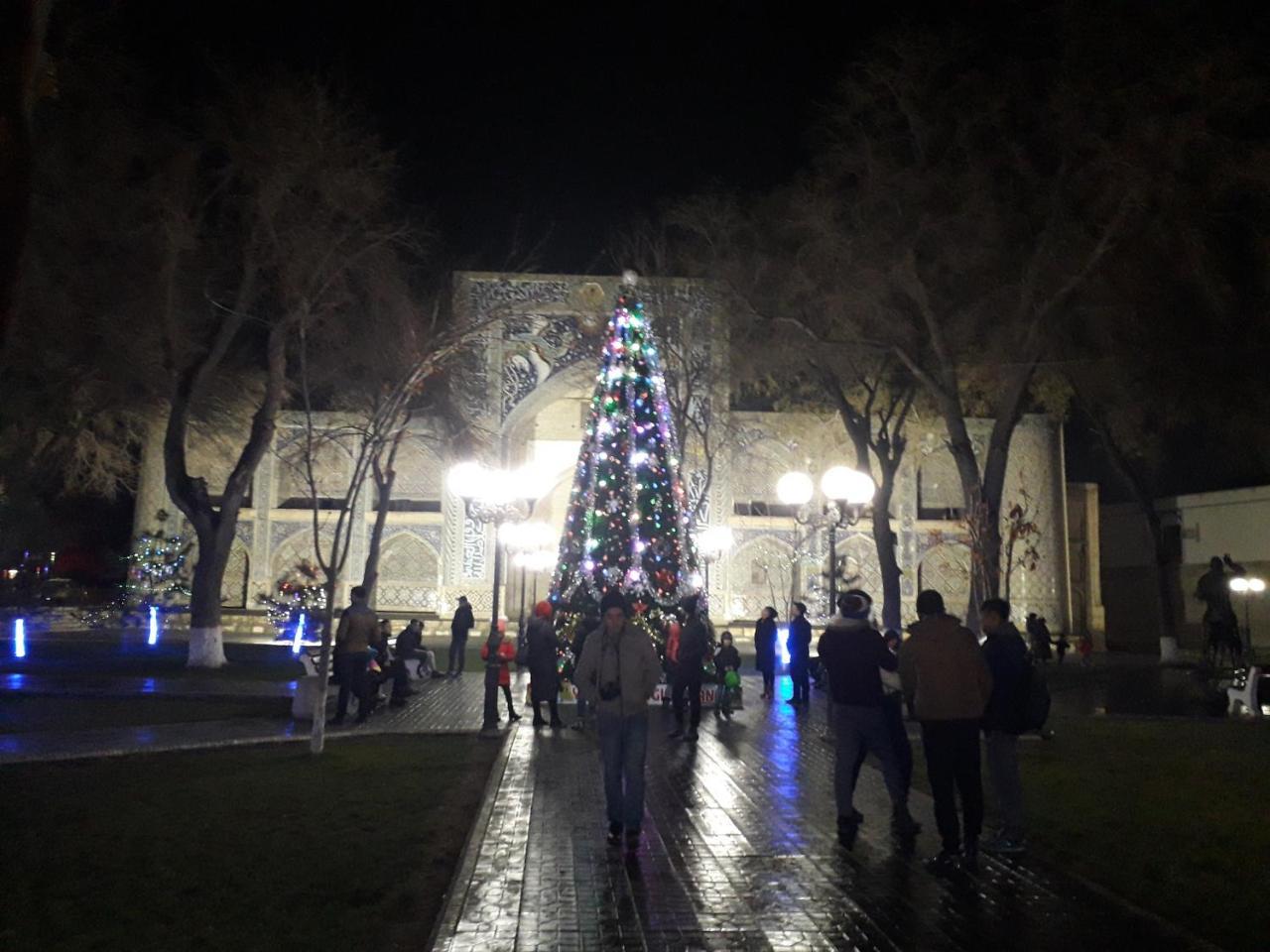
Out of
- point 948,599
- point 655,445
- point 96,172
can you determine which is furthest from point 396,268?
point 948,599

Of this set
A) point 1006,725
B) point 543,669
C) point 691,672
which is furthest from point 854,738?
point 543,669

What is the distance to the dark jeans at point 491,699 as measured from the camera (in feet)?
40.9

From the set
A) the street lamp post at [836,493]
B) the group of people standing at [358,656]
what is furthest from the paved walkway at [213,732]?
the street lamp post at [836,493]

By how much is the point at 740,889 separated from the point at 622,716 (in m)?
1.42

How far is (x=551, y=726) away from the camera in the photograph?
13.2 m

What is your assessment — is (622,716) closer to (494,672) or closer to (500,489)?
(494,672)

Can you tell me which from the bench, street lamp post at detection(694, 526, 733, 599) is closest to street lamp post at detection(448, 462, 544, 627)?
the bench

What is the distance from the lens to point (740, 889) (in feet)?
18.8

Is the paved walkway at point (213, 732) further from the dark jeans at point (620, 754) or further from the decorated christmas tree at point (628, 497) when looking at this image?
the dark jeans at point (620, 754)

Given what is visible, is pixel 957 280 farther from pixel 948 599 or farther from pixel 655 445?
pixel 948 599

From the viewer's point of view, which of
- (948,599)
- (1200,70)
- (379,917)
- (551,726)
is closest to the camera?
(379,917)

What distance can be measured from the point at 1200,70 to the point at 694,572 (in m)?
9.70

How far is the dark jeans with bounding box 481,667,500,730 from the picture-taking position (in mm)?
12469

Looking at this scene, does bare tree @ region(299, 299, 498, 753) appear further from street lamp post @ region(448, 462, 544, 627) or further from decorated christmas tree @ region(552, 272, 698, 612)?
decorated christmas tree @ region(552, 272, 698, 612)
